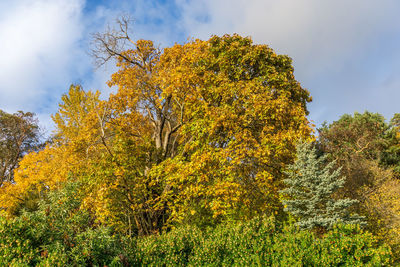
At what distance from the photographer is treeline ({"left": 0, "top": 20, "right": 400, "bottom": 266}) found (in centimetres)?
527

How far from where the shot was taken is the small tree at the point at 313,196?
844 cm

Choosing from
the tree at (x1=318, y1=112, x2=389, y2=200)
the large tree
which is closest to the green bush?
the large tree

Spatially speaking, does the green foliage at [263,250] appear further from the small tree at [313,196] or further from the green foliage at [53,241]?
the small tree at [313,196]

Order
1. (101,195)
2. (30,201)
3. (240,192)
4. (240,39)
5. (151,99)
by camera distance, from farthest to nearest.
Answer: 1. (30,201)
2. (151,99)
3. (240,39)
4. (101,195)
5. (240,192)

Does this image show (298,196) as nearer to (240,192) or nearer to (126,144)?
(240,192)

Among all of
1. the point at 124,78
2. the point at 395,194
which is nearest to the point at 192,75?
the point at 124,78

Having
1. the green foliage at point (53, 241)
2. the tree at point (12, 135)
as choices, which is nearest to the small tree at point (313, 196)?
the green foliage at point (53, 241)

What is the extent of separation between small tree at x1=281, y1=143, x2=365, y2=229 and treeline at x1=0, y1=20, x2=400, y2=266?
0.04 meters

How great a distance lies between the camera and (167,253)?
5.39 metres

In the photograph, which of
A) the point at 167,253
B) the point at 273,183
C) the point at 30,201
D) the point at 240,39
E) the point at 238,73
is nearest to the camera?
the point at 167,253

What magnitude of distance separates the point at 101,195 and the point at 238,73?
7003mm

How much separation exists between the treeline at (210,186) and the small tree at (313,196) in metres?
0.04

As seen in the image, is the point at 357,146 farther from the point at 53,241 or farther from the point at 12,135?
the point at 12,135

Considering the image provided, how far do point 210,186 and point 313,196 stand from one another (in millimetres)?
3697
